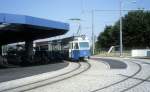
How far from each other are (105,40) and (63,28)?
167 ft

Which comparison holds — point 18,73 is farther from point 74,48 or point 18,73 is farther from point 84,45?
point 84,45

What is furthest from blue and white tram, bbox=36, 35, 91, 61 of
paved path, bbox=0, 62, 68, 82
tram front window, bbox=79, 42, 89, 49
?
paved path, bbox=0, 62, 68, 82

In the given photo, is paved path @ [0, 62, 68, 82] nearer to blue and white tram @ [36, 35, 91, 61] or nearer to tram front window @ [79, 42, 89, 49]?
blue and white tram @ [36, 35, 91, 61]

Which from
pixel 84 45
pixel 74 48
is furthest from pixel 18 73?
pixel 84 45

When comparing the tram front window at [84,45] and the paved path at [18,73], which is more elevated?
the tram front window at [84,45]

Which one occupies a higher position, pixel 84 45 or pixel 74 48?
pixel 84 45

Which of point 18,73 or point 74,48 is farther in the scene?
point 74,48

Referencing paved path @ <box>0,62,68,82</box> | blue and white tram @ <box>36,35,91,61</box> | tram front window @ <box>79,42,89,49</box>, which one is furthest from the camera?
tram front window @ <box>79,42,89,49</box>

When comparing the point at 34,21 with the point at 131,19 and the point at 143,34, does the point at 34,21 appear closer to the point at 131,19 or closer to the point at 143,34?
the point at 143,34

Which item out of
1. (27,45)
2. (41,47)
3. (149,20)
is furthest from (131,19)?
(27,45)

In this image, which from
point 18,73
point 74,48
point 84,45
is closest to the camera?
point 18,73

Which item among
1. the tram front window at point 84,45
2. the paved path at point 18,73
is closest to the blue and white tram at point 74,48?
the tram front window at point 84,45

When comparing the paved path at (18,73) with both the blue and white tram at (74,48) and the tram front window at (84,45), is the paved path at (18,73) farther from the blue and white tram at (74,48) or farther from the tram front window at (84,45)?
the tram front window at (84,45)

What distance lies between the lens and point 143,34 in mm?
72875
